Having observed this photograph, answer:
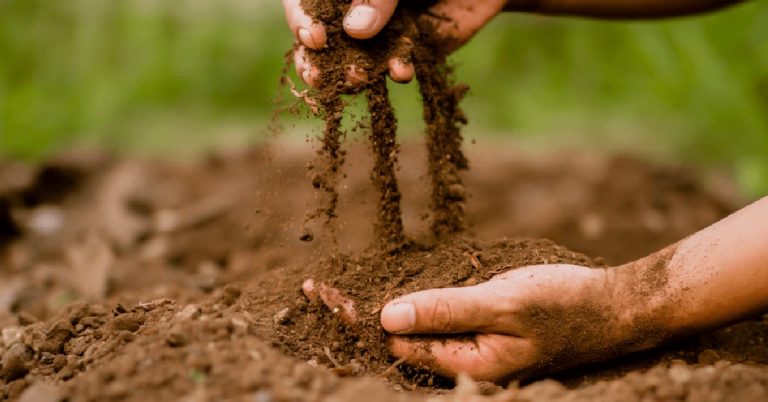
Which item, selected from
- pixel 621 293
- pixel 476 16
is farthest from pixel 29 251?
pixel 621 293

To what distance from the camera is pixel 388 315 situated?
207 cm

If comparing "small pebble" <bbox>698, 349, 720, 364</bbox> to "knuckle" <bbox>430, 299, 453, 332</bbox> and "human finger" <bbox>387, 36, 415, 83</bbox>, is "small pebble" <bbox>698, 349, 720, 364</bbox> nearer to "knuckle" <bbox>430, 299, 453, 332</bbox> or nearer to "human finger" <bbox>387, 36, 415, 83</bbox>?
"knuckle" <bbox>430, 299, 453, 332</bbox>

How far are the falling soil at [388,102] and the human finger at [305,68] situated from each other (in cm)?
2

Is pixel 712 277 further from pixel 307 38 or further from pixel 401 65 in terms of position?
pixel 307 38

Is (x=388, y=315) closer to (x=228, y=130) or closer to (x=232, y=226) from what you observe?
(x=232, y=226)

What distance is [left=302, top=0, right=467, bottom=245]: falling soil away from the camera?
2213 millimetres

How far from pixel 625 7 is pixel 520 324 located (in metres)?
1.63

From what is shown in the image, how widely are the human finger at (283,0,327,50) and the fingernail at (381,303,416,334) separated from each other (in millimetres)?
750

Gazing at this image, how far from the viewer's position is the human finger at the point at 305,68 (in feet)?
7.27

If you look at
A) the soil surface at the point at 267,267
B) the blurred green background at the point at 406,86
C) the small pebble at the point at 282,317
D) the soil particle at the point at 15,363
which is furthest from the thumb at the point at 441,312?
the blurred green background at the point at 406,86

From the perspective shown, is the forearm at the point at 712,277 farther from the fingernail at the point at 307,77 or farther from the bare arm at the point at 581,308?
the fingernail at the point at 307,77

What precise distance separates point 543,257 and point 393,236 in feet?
1.45

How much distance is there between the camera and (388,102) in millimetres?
2270

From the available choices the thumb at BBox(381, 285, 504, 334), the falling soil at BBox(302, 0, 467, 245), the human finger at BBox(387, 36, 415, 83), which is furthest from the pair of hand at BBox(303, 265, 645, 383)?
the human finger at BBox(387, 36, 415, 83)
